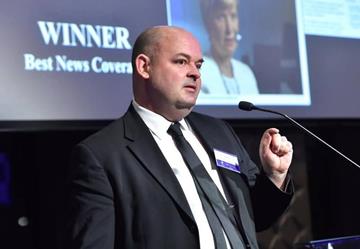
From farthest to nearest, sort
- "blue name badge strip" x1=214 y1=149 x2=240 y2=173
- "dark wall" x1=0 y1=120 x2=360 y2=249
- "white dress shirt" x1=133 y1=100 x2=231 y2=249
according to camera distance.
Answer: "dark wall" x1=0 y1=120 x2=360 y2=249
"blue name badge strip" x1=214 y1=149 x2=240 y2=173
"white dress shirt" x1=133 y1=100 x2=231 y2=249

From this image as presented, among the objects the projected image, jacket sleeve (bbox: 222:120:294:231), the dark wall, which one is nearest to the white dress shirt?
jacket sleeve (bbox: 222:120:294:231)

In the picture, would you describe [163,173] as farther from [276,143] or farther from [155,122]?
[276,143]

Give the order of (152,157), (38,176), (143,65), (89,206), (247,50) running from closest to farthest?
(89,206) < (152,157) < (143,65) < (38,176) < (247,50)

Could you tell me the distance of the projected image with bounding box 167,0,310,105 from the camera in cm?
248

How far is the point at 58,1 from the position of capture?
7.11 feet

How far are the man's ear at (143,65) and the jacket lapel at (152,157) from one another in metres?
0.11

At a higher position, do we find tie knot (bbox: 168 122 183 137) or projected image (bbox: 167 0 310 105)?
projected image (bbox: 167 0 310 105)

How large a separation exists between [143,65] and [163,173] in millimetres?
277

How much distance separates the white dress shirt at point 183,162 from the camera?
1479 mm

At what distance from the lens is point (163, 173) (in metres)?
1.48

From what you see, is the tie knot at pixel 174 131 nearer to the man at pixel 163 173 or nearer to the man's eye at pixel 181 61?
the man at pixel 163 173

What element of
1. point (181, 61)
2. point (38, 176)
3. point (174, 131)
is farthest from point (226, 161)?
point (38, 176)

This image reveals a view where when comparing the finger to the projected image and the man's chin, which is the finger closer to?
the man's chin

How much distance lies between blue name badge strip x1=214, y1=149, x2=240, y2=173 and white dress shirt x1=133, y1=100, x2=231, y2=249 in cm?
2
